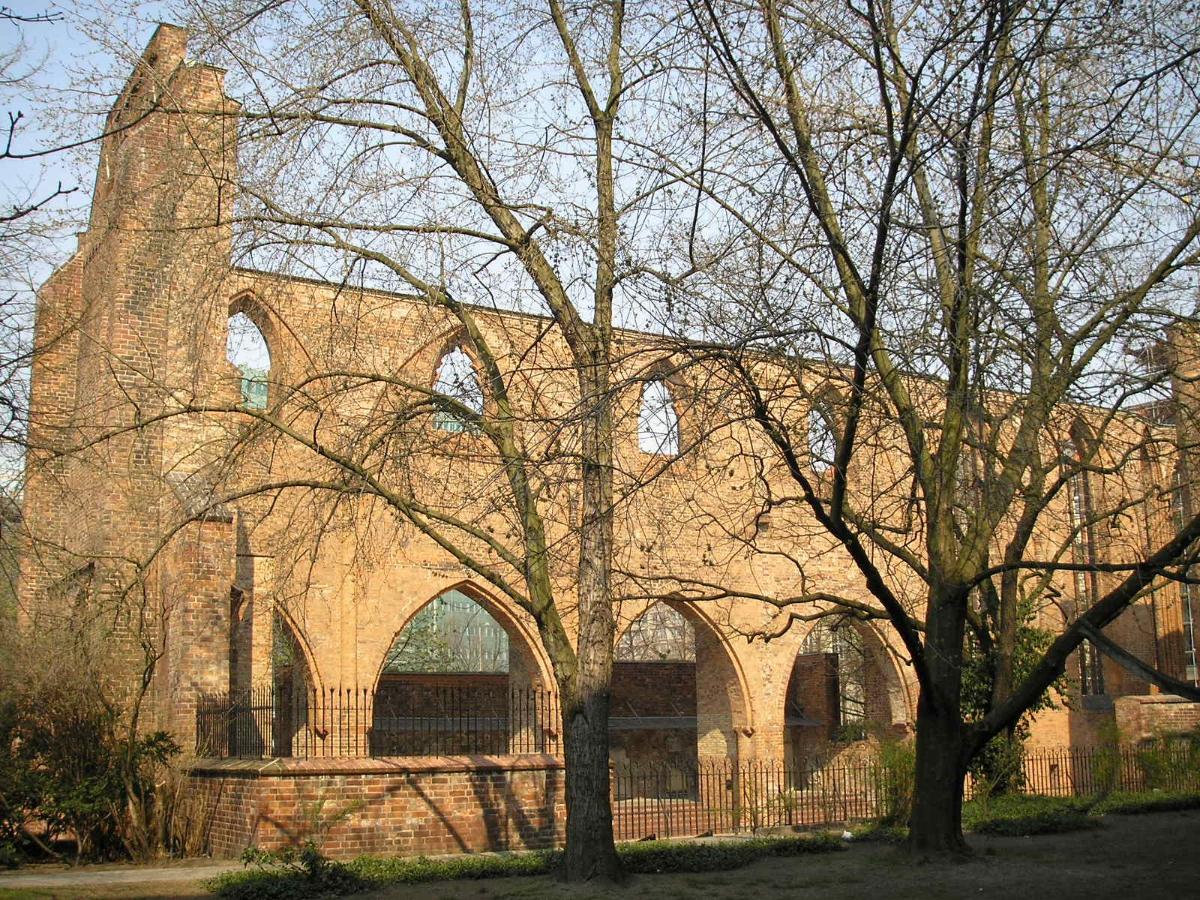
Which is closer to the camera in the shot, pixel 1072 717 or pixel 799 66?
pixel 799 66

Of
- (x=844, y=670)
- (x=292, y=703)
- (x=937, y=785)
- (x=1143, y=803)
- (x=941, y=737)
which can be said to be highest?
(x=844, y=670)

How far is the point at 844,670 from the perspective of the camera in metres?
37.4

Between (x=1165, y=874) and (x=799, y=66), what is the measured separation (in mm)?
7398

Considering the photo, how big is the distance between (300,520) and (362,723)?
7.44m

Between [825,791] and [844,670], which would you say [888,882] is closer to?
[825,791]

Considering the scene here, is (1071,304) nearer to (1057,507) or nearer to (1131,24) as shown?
(1131,24)

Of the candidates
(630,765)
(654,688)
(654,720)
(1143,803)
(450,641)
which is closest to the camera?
(1143,803)

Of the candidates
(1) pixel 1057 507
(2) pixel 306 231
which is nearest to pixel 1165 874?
(2) pixel 306 231

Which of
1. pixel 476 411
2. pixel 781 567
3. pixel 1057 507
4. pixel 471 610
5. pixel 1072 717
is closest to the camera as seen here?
pixel 476 411

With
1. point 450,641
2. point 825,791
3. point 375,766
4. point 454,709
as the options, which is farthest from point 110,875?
point 450,641

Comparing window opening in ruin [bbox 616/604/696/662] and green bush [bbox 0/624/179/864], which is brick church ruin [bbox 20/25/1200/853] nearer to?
green bush [bbox 0/624/179/864]

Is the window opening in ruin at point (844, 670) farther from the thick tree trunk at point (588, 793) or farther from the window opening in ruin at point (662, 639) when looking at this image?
the thick tree trunk at point (588, 793)

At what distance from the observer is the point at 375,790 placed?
12.9 m

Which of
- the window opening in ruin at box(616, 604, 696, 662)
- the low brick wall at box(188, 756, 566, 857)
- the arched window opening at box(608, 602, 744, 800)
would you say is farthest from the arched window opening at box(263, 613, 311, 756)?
the window opening in ruin at box(616, 604, 696, 662)
